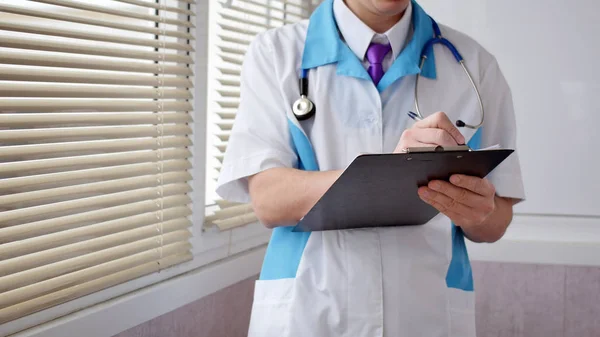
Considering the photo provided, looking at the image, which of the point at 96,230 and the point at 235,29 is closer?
the point at 96,230

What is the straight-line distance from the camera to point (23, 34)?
1.38m

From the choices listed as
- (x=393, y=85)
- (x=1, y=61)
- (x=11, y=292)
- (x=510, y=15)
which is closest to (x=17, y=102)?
(x=1, y=61)

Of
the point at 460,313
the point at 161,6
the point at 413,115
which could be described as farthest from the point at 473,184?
the point at 161,6

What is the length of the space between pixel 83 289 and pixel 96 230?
13cm

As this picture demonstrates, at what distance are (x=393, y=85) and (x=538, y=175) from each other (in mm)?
1120

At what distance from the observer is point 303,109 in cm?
131

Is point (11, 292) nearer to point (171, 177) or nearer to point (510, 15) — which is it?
point (171, 177)

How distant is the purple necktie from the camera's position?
137cm

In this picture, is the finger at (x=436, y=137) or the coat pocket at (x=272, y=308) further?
the coat pocket at (x=272, y=308)

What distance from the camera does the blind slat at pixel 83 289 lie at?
1337 mm

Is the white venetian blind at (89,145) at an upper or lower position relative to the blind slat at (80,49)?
lower

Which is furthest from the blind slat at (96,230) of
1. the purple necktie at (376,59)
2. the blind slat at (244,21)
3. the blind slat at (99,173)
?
the purple necktie at (376,59)

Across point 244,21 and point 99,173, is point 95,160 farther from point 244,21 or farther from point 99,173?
point 244,21

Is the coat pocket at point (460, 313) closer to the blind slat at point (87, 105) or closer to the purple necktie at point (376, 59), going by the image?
the purple necktie at point (376, 59)
